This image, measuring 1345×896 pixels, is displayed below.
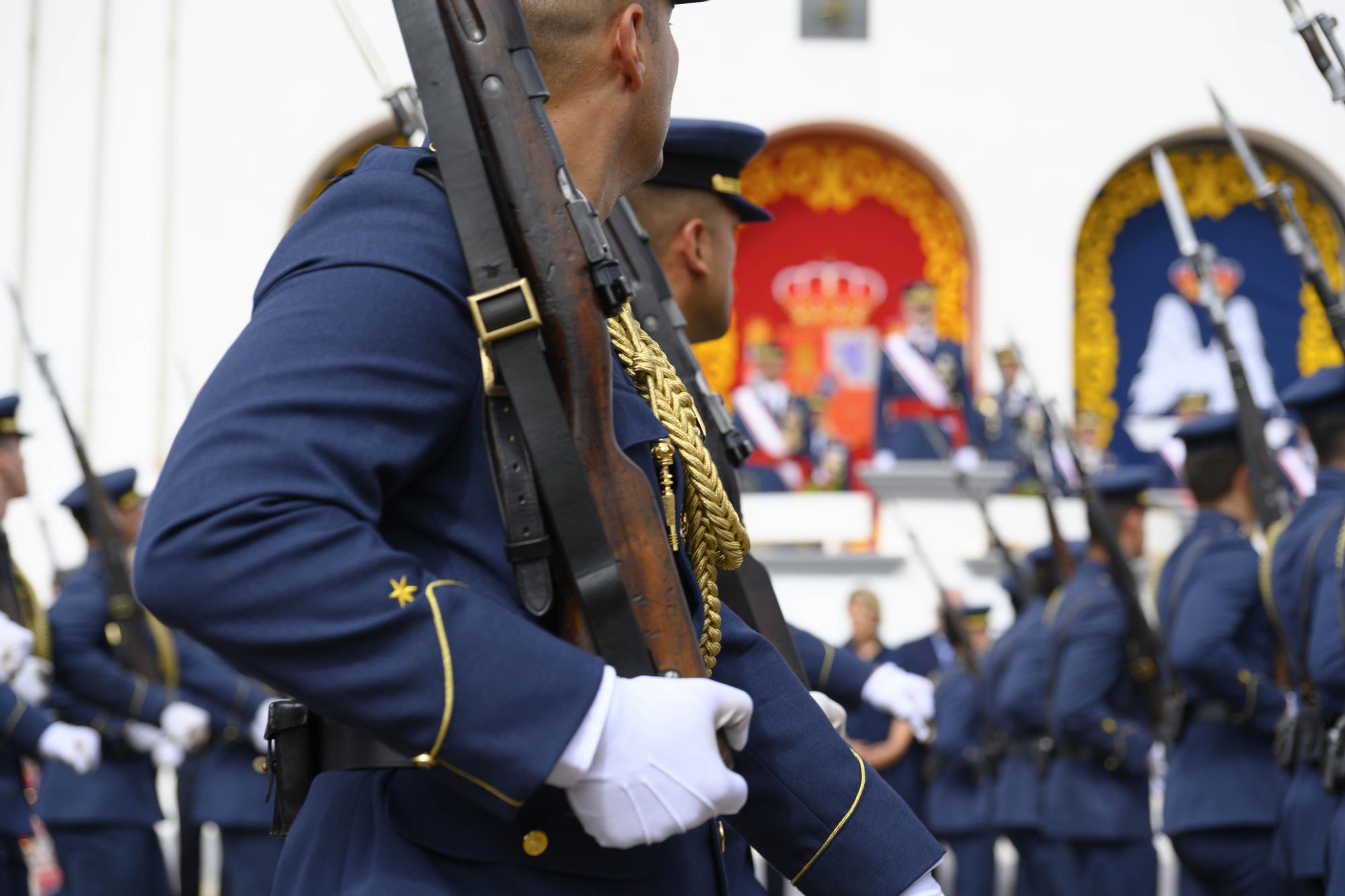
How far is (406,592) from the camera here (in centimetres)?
115

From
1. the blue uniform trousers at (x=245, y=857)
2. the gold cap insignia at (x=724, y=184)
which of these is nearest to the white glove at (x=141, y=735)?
the blue uniform trousers at (x=245, y=857)

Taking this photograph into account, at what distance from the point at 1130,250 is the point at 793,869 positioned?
11.9m

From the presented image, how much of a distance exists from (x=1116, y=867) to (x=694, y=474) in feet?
14.8

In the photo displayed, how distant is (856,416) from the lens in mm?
12695

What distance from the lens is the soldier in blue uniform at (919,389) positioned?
1059cm

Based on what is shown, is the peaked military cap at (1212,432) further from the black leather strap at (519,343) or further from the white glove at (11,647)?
the black leather strap at (519,343)

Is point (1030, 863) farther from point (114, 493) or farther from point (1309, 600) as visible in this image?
point (114, 493)

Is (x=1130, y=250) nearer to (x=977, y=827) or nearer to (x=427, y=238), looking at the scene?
(x=977, y=827)

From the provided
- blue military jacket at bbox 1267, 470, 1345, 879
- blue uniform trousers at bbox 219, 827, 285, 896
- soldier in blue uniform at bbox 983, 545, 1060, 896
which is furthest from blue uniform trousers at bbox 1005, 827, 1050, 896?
blue uniform trousers at bbox 219, 827, 285, 896

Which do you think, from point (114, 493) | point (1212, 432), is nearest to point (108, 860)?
point (114, 493)

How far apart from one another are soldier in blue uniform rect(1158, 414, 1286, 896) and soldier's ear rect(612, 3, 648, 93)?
355cm

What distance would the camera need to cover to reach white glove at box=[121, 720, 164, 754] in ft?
17.6

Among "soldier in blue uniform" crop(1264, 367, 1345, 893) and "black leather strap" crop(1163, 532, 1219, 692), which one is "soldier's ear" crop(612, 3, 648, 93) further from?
"black leather strap" crop(1163, 532, 1219, 692)

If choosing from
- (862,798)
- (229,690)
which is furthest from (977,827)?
(862,798)
